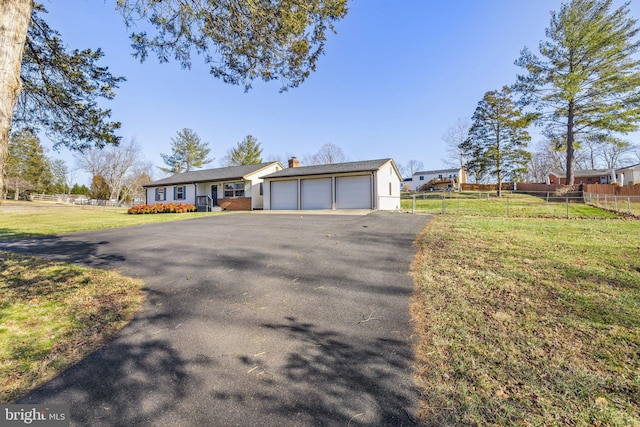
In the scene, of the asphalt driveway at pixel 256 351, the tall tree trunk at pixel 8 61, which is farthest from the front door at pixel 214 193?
the tall tree trunk at pixel 8 61

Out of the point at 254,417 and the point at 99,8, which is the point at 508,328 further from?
the point at 99,8

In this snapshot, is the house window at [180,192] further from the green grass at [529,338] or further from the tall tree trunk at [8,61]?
the green grass at [529,338]

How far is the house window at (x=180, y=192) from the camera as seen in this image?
88.2ft

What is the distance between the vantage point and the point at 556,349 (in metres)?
2.84

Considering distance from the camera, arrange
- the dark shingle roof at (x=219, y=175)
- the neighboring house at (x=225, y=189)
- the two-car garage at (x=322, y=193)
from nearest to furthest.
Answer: the two-car garage at (x=322, y=193) → the neighboring house at (x=225, y=189) → the dark shingle roof at (x=219, y=175)

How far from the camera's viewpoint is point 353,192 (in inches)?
772

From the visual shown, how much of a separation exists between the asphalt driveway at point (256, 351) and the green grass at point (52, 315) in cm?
24

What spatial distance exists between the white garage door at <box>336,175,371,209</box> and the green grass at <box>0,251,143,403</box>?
51.4 ft

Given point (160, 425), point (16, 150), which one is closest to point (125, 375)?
point (160, 425)

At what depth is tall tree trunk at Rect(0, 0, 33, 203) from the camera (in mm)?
2905

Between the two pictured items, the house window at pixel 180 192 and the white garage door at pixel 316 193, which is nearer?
the white garage door at pixel 316 193

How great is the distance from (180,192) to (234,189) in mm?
6968

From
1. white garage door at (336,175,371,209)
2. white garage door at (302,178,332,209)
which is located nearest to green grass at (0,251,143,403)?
white garage door at (336,175,371,209)

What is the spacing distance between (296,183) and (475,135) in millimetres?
20774
